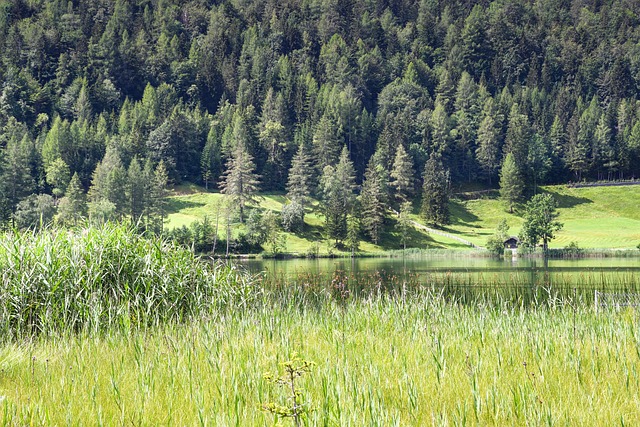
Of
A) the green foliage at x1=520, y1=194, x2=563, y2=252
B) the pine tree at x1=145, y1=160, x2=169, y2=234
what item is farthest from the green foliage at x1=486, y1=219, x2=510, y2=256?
the pine tree at x1=145, y1=160, x2=169, y2=234

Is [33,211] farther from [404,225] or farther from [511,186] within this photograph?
[511,186]

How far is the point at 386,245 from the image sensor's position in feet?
354

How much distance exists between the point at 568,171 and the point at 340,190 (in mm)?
69209

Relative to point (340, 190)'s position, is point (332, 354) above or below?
below

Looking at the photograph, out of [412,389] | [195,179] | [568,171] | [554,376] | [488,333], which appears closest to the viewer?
[412,389]

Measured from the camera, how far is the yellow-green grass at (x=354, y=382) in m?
6.19

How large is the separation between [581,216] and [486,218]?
1871 cm

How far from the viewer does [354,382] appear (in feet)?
21.4

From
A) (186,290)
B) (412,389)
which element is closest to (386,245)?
(186,290)

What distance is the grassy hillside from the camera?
4080 inches

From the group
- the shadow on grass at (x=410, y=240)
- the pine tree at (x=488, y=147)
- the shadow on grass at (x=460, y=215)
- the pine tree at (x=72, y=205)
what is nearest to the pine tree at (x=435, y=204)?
the shadow on grass at (x=460, y=215)

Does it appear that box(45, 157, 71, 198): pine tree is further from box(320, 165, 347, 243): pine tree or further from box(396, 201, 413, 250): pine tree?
box(396, 201, 413, 250): pine tree

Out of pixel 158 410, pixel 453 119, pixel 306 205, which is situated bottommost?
pixel 158 410

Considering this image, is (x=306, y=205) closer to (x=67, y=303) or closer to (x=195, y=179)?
(x=195, y=179)
